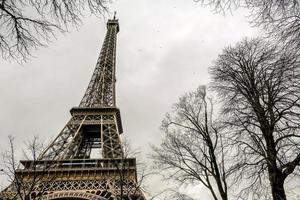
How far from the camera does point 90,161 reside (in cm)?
2816

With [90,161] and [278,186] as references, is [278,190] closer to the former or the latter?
[278,186]

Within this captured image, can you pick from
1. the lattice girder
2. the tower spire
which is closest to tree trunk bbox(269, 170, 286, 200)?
the lattice girder

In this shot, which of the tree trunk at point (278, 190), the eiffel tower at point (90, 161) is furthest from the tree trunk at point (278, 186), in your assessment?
the eiffel tower at point (90, 161)

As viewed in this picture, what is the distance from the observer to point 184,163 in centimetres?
1070

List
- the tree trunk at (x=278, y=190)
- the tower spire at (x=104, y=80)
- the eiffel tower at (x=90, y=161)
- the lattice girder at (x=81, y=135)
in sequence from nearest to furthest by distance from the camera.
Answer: the tree trunk at (x=278, y=190) < the eiffel tower at (x=90, y=161) < the lattice girder at (x=81, y=135) < the tower spire at (x=104, y=80)

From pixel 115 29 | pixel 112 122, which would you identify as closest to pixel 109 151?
pixel 112 122

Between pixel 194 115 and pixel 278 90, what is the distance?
329 centimetres

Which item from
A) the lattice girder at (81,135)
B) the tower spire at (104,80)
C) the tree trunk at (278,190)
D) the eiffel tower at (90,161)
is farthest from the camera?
the tower spire at (104,80)

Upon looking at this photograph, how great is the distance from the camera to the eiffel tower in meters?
22.3

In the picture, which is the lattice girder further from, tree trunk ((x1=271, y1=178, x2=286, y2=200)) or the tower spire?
tree trunk ((x1=271, y1=178, x2=286, y2=200))

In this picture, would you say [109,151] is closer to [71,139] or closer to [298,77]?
[71,139]

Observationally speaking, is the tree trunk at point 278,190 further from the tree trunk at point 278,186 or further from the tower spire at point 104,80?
the tower spire at point 104,80

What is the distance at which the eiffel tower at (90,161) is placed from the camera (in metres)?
22.3

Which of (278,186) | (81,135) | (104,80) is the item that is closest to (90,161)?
(81,135)
